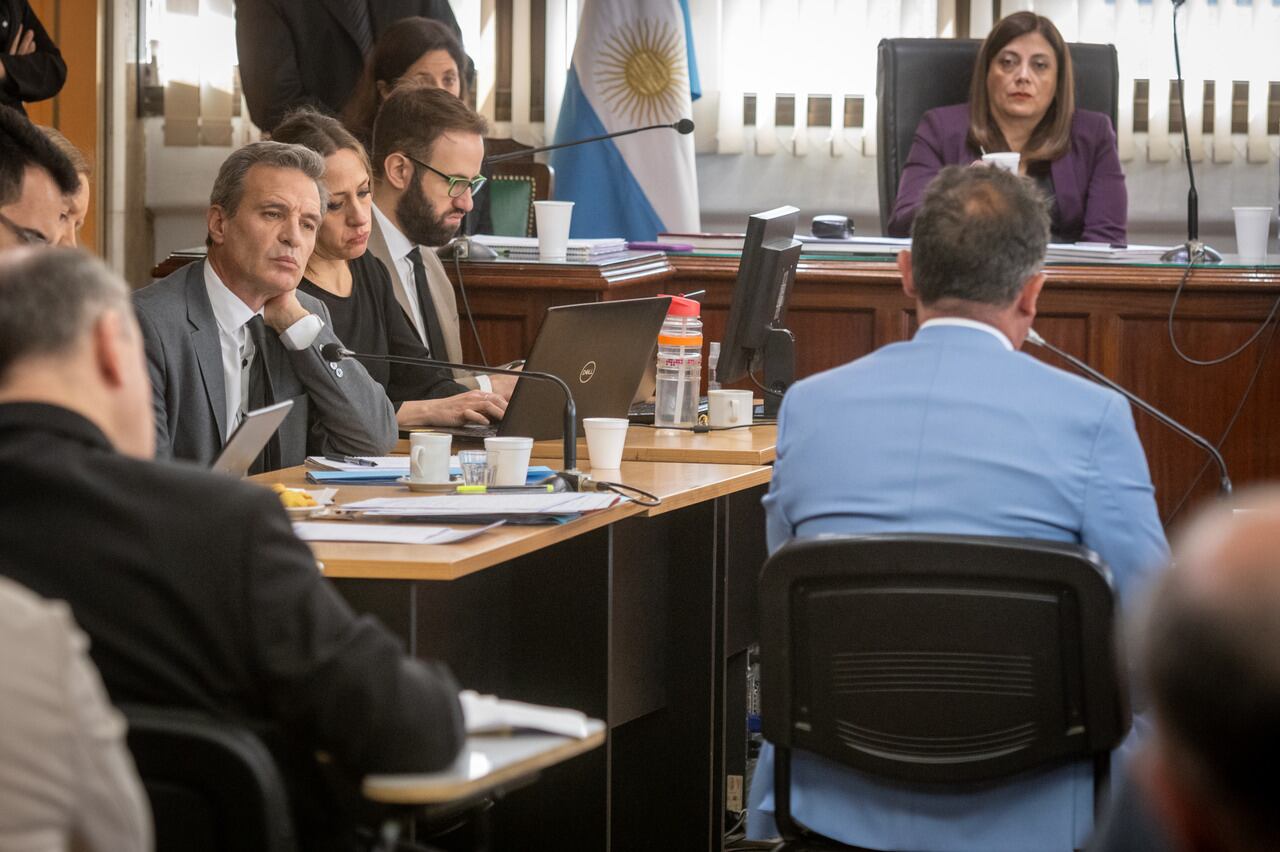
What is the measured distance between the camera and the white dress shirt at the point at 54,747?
3.36 ft

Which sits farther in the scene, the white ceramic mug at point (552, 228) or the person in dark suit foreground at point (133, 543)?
the white ceramic mug at point (552, 228)

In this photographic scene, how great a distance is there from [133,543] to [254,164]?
167cm

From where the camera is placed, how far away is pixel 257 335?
9.16ft

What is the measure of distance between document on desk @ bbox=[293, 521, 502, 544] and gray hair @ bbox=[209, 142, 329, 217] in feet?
3.02

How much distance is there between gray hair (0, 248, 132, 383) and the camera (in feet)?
4.16

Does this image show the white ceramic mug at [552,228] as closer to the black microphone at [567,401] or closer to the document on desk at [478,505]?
the black microphone at [567,401]

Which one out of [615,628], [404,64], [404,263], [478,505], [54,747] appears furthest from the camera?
[404,64]

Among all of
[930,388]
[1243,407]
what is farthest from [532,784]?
[1243,407]

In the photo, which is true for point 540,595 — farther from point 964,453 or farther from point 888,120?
point 888,120

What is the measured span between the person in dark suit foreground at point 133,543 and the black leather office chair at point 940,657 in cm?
53

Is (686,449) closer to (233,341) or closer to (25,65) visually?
(233,341)

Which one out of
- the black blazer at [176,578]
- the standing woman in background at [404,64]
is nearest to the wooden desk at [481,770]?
the black blazer at [176,578]

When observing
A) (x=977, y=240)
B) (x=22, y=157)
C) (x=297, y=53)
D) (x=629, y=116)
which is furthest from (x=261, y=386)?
(x=629, y=116)

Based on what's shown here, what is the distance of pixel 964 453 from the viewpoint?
1.77 meters
